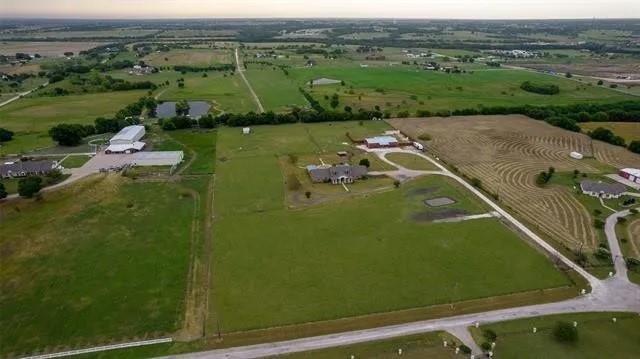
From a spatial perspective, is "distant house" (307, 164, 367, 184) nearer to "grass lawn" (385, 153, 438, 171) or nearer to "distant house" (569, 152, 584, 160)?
"grass lawn" (385, 153, 438, 171)

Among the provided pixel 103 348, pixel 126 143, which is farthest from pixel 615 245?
pixel 126 143

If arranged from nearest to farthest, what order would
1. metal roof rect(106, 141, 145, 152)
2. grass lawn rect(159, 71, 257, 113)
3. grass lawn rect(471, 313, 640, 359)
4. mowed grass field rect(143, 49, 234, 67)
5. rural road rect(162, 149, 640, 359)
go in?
grass lawn rect(471, 313, 640, 359)
rural road rect(162, 149, 640, 359)
metal roof rect(106, 141, 145, 152)
grass lawn rect(159, 71, 257, 113)
mowed grass field rect(143, 49, 234, 67)

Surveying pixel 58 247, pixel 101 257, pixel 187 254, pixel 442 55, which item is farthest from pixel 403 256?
pixel 442 55

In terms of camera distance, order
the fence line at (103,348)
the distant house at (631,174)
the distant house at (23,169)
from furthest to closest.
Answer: the distant house at (23,169) < the distant house at (631,174) < the fence line at (103,348)

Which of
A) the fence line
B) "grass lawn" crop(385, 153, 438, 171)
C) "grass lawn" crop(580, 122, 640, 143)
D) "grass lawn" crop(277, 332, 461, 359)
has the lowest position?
"grass lawn" crop(277, 332, 461, 359)

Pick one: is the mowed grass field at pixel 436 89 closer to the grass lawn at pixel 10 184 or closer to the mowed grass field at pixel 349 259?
the mowed grass field at pixel 349 259

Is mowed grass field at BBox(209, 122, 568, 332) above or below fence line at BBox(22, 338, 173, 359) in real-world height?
above

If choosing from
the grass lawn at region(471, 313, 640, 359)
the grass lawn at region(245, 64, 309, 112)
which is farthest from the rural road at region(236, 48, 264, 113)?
the grass lawn at region(471, 313, 640, 359)

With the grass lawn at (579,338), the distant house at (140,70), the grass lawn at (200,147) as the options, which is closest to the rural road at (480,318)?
the grass lawn at (579,338)
